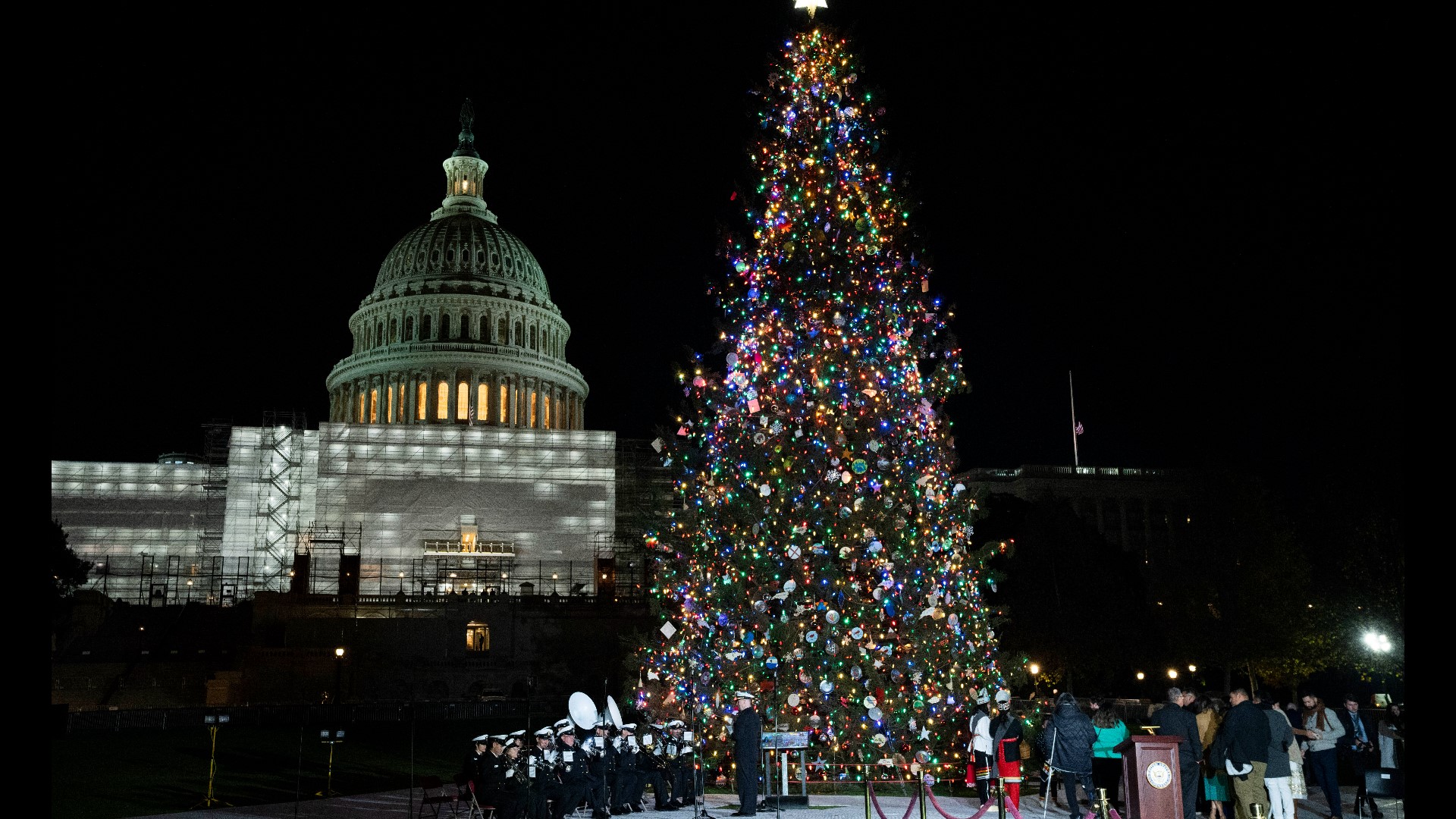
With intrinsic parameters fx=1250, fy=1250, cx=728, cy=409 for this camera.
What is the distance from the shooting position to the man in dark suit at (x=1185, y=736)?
15016 mm

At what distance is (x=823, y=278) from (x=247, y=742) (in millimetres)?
23811

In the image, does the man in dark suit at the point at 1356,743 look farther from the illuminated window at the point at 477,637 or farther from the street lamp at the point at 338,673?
the illuminated window at the point at 477,637

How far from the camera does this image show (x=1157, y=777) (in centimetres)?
1320

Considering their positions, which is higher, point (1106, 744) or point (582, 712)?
point (582, 712)

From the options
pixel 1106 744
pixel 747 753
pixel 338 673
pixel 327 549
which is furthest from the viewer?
pixel 327 549

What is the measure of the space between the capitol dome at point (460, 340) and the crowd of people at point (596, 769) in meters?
74.2

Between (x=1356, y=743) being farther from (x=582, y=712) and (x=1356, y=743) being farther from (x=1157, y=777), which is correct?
(x=582, y=712)

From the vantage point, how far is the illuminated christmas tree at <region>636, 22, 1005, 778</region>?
57.2 feet

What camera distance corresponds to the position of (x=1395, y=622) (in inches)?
1433

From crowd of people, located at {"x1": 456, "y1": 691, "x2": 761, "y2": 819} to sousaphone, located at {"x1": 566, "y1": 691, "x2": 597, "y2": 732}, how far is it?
150mm

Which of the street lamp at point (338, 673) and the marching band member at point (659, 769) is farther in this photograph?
the street lamp at point (338, 673)

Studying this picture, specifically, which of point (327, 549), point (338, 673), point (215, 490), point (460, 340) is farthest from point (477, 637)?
point (460, 340)

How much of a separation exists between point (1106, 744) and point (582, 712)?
24.0ft

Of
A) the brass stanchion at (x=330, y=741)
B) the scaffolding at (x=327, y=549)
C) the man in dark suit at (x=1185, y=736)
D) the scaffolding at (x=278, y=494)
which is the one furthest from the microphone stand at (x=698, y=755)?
the scaffolding at (x=278, y=494)
